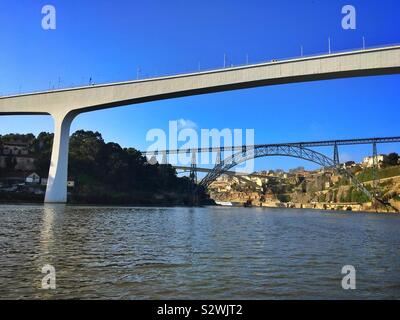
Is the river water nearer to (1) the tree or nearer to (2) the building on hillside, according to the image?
(2) the building on hillside

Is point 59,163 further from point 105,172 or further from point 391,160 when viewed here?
point 391,160

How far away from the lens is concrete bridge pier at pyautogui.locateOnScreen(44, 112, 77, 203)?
5694cm

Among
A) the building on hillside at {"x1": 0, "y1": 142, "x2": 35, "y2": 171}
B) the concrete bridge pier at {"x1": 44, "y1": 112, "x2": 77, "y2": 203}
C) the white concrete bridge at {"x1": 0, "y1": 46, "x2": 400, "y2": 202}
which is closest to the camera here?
the white concrete bridge at {"x1": 0, "y1": 46, "x2": 400, "y2": 202}

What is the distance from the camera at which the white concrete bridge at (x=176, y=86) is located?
3691 cm

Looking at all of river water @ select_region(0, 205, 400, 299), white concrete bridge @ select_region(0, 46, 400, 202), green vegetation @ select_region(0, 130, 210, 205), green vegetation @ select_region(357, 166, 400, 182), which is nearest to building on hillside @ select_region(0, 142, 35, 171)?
green vegetation @ select_region(0, 130, 210, 205)

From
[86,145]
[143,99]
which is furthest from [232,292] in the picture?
[86,145]

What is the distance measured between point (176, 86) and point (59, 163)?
19.7 metres

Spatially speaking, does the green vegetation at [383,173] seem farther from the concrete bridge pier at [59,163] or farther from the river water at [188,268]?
the river water at [188,268]

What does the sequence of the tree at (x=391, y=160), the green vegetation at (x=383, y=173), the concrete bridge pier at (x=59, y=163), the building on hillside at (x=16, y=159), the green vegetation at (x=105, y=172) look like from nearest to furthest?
the concrete bridge pier at (x=59, y=163) < the building on hillside at (x=16, y=159) < the green vegetation at (x=105, y=172) < the green vegetation at (x=383, y=173) < the tree at (x=391, y=160)

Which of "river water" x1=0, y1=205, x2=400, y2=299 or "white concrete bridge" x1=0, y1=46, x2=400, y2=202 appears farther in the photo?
"white concrete bridge" x1=0, y1=46, x2=400, y2=202

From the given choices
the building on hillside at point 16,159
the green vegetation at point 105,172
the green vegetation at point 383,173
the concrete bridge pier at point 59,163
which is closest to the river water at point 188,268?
the concrete bridge pier at point 59,163

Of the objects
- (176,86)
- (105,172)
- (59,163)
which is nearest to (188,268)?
(176,86)
